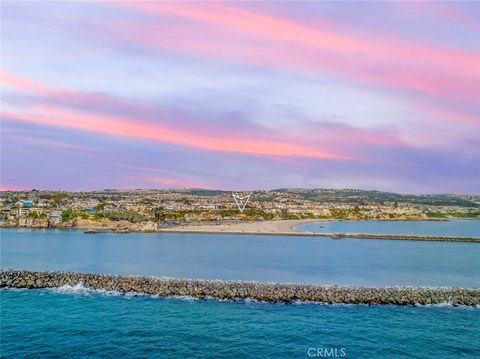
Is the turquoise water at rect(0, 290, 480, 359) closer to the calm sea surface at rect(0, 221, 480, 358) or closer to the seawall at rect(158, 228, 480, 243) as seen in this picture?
the calm sea surface at rect(0, 221, 480, 358)

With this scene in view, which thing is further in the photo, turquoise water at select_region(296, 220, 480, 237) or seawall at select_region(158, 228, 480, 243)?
turquoise water at select_region(296, 220, 480, 237)

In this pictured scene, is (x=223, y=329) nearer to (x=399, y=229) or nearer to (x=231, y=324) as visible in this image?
(x=231, y=324)

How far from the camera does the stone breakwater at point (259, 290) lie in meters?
21.2

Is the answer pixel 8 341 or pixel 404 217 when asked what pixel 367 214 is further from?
pixel 8 341

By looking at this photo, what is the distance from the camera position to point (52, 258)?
120 ft

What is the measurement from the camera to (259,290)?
2228 centimetres

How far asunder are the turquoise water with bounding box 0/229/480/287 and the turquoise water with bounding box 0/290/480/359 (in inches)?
299

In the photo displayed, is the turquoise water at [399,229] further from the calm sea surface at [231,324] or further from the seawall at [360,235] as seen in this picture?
the calm sea surface at [231,324]

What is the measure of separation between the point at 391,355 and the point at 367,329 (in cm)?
254

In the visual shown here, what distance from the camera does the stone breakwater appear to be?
834 inches

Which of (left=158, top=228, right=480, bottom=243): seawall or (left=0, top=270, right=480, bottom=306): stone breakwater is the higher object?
(left=0, top=270, right=480, bottom=306): stone breakwater

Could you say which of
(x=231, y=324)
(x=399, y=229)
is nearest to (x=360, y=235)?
(x=399, y=229)

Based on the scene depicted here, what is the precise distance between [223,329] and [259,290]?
621cm

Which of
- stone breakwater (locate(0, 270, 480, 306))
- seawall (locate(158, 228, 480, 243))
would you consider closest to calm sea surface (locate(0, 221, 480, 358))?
stone breakwater (locate(0, 270, 480, 306))
